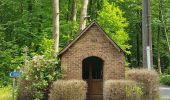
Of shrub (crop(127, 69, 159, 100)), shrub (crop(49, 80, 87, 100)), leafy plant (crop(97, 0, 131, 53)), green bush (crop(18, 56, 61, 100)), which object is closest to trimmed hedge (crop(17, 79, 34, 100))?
green bush (crop(18, 56, 61, 100))

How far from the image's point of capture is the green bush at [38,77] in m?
20.6

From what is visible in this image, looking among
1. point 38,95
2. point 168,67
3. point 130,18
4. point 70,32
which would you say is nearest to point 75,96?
point 38,95

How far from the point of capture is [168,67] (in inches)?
2566

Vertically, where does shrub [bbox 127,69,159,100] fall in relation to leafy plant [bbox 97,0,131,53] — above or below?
below

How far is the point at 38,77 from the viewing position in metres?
20.6

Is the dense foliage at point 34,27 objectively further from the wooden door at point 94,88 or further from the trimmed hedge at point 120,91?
the trimmed hedge at point 120,91

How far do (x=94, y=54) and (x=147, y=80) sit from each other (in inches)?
113

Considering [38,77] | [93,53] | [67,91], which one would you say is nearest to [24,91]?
[38,77]

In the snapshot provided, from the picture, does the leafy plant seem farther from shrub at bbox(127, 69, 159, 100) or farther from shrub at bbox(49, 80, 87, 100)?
shrub at bbox(49, 80, 87, 100)

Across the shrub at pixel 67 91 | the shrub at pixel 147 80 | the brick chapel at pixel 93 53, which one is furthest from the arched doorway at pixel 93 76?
the shrub at pixel 67 91

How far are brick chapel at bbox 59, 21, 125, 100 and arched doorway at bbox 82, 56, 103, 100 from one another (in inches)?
38.9

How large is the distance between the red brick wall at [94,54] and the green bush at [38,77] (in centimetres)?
79

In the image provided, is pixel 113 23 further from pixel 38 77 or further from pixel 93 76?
pixel 38 77

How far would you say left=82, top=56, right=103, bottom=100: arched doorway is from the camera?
2294 centimetres
